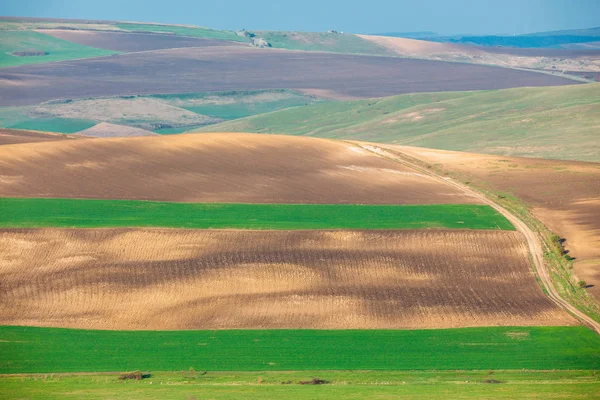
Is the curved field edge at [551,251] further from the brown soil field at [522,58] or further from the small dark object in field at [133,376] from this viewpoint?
the brown soil field at [522,58]

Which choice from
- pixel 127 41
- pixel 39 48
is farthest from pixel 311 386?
pixel 127 41

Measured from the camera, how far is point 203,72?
154875 mm

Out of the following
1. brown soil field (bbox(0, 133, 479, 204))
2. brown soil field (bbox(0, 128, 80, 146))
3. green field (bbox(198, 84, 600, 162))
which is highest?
brown soil field (bbox(0, 133, 479, 204))

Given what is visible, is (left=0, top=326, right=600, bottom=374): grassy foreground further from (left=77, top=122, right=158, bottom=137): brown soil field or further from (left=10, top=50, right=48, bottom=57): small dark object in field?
(left=10, top=50, right=48, bottom=57): small dark object in field

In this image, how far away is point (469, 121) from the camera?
338 ft

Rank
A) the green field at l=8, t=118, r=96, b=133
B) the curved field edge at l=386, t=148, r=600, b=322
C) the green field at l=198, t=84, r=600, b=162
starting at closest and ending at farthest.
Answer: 1. the curved field edge at l=386, t=148, r=600, b=322
2. the green field at l=198, t=84, r=600, b=162
3. the green field at l=8, t=118, r=96, b=133

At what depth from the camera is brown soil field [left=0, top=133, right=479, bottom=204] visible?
54062 millimetres

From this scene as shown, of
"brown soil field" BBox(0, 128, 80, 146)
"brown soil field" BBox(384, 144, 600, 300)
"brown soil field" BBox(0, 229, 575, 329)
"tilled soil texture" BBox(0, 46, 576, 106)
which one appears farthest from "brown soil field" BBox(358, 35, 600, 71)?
"brown soil field" BBox(0, 229, 575, 329)

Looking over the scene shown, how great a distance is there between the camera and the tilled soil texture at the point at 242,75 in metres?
136

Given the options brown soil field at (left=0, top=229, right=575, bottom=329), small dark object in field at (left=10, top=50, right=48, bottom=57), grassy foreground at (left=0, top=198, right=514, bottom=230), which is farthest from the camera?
small dark object in field at (left=10, top=50, right=48, bottom=57)

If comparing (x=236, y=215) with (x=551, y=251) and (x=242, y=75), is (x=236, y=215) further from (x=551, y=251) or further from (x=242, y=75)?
(x=242, y=75)

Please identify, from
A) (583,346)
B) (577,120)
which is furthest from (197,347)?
(577,120)

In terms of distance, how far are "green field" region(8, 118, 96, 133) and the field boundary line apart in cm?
4352

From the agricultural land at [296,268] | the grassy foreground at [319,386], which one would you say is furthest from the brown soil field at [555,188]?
the grassy foreground at [319,386]
